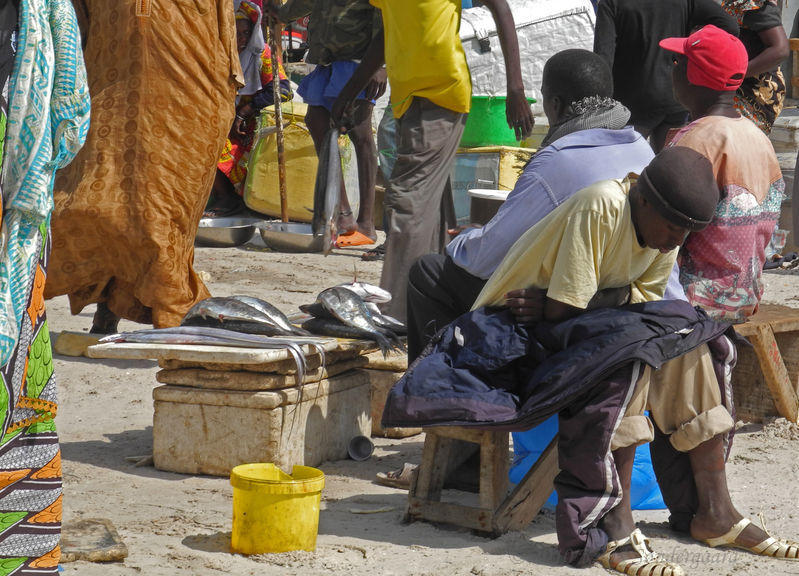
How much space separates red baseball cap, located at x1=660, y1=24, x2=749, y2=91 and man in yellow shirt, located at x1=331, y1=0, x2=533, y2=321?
49.1 inches

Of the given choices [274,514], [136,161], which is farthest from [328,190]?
[274,514]

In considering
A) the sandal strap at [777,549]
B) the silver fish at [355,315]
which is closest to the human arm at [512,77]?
the silver fish at [355,315]

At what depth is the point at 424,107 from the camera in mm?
5949

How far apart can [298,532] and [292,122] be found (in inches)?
281

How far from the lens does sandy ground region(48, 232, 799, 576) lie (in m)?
3.50

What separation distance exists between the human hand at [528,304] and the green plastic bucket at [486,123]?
647 cm

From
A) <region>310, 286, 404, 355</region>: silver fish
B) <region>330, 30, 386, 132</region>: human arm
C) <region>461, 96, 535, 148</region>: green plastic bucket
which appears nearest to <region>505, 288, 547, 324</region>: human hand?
<region>310, 286, 404, 355</region>: silver fish

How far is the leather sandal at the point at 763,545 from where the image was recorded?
11.9 feet

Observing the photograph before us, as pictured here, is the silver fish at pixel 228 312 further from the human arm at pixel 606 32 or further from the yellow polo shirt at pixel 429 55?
the human arm at pixel 606 32

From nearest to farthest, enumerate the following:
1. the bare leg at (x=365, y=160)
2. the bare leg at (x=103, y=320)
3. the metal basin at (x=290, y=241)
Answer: the bare leg at (x=103, y=320) → the bare leg at (x=365, y=160) → the metal basin at (x=290, y=241)

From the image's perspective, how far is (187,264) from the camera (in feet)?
20.5

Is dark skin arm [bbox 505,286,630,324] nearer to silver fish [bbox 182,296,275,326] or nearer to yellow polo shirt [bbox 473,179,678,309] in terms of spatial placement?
yellow polo shirt [bbox 473,179,678,309]

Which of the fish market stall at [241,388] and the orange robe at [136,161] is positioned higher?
the orange robe at [136,161]

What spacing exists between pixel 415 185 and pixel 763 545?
2.89 meters
